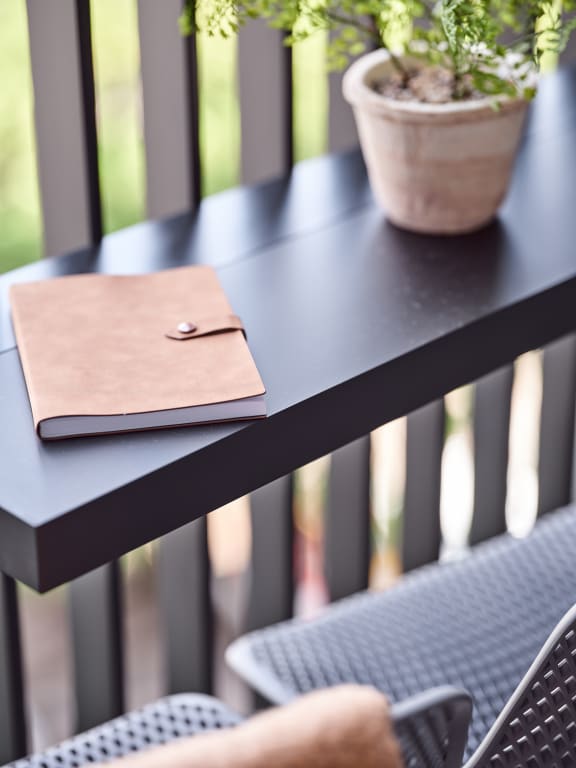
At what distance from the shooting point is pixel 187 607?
5.15 ft

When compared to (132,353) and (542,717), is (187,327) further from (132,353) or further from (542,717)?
(542,717)

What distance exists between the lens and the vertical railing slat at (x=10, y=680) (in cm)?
134

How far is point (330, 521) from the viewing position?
169 centimetres

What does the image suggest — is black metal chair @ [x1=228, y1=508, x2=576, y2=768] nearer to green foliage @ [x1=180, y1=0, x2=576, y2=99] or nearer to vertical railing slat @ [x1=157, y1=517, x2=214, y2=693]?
Answer: vertical railing slat @ [x1=157, y1=517, x2=214, y2=693]

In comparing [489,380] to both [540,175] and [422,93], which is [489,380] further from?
[422,93]

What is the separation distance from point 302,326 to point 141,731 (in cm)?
38

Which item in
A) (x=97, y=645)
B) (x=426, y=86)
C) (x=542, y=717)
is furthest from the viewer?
(x=97, y=645)

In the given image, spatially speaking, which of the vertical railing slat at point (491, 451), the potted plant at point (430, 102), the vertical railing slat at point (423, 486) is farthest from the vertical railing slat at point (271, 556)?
the potted plant at point (430, 102)

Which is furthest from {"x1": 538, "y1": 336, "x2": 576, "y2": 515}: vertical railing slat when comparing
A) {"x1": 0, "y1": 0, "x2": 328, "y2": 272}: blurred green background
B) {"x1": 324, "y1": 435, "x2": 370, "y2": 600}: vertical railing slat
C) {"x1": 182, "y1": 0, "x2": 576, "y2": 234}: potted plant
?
{"x1": 0, "y1": 0, "x2": 328, "y2": 272}: blurred green background

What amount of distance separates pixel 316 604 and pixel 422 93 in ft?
10.9

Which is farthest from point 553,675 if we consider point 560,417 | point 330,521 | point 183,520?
point 560,417

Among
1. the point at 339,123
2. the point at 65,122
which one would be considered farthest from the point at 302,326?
the point at 339,123

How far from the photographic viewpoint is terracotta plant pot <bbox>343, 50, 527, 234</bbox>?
118 centimetres

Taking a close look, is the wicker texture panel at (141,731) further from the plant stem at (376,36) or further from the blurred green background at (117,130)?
the blurred green background at (117,130)
